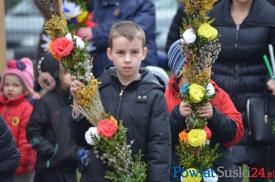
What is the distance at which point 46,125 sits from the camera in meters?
7.53

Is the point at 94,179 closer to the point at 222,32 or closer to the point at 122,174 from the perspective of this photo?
the point at 122,174

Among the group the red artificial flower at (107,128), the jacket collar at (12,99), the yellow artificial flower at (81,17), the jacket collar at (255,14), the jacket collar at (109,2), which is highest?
the jacket collar at (109,2)

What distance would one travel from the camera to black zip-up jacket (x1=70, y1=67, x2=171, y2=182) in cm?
579

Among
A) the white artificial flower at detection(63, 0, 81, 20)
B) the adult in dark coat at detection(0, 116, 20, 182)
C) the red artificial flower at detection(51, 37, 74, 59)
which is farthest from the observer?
the white artificial flower at detection(63, 0, 81, 20)

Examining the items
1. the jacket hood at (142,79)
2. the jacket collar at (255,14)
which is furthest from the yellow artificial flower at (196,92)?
the jacket collar at (255,14)

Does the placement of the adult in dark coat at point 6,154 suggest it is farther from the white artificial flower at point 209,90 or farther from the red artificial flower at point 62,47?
the white artificial flower at point 209,90

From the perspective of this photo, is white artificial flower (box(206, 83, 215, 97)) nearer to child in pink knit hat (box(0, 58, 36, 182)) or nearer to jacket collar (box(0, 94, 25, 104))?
child in pink knit hat (box(0, 58, 36, 182))

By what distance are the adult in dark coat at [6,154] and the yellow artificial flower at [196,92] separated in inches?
56.6

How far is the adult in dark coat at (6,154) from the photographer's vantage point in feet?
20.4

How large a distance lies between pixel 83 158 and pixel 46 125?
0.98 meters

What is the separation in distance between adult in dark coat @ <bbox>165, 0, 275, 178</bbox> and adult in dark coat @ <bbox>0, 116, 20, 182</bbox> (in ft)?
6.52

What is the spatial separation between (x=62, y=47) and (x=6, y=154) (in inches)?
43.9

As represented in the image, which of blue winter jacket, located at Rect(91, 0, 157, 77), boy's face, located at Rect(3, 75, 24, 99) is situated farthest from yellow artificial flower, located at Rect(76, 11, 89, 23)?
boy's face, located at Rect(3, 75, 24, 99)

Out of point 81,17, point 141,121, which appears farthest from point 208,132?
point 81,17
